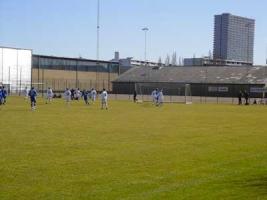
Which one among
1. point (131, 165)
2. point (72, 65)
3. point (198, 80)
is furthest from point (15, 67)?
point (131, 165)

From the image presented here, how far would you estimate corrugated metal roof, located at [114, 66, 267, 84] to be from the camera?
282 ft

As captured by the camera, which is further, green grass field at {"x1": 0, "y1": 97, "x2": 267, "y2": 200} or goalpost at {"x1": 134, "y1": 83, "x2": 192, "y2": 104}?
goalpost at {"x1": 134, "y1": 83, "x2": 192, "y2": 104}

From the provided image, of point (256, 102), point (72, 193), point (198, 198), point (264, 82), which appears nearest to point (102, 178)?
point (72, 193)

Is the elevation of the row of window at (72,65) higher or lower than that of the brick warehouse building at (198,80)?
higher

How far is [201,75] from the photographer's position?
9275 centimetres

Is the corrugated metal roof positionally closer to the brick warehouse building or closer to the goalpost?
the brick warehouse building

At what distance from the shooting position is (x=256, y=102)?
225 ft

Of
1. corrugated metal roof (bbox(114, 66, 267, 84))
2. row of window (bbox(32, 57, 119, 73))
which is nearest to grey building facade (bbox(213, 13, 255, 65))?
row of window (bbox(32, 57, 119, 73))

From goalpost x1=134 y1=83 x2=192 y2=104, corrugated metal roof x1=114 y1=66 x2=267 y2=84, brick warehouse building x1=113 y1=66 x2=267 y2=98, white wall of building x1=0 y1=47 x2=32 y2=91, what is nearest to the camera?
goalpost x1=134 y1=83 x2=192 y2=104

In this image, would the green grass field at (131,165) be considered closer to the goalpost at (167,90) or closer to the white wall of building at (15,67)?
the goalpost at (167,90)

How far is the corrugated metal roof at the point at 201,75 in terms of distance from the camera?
282 feet

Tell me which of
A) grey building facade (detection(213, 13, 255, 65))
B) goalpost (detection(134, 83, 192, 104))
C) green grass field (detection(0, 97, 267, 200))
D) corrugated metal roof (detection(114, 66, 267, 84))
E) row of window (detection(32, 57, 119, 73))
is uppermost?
grey building facade (detection(213, 13, 255, 65))

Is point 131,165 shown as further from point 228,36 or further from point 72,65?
point 228,36

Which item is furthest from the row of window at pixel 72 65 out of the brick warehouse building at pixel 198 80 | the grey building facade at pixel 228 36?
the grey building facade at pixel 228 36
